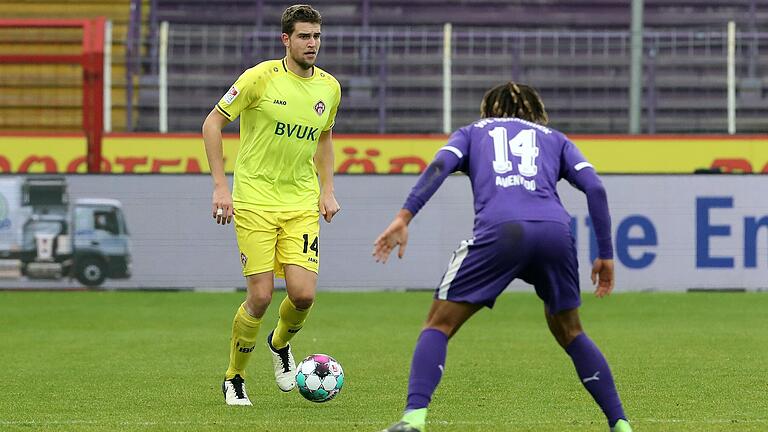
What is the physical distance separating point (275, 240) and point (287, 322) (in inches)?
21.1

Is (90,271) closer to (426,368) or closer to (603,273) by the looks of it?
(426,368)

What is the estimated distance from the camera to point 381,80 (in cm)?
2095

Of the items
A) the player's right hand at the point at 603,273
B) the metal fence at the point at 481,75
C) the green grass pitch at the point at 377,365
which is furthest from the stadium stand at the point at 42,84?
the player's right hand at the point at 603,273

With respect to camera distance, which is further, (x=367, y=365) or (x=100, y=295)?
(x=100, y=295)

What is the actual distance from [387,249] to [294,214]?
Result: 2.40 metres

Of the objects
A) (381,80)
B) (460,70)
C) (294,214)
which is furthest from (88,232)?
(294,214)

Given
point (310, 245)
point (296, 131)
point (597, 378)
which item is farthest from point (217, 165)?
point (597, 378)

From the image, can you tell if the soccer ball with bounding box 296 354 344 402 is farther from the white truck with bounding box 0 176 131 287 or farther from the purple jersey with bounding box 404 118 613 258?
the white truck with bounding box 0 176 131 287

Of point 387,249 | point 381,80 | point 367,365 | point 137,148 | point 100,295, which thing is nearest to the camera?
point 387,249

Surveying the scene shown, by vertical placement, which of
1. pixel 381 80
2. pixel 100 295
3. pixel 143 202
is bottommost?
pixel 100 295

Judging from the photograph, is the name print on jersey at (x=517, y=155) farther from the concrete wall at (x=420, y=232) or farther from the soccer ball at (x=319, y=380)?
the concrete wall at (x=420, y=232)

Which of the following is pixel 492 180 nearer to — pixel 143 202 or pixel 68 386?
pixel 68 386

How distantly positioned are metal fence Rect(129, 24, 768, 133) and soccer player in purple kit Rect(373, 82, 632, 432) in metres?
14.2

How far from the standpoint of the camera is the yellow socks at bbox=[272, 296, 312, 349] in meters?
7.84
